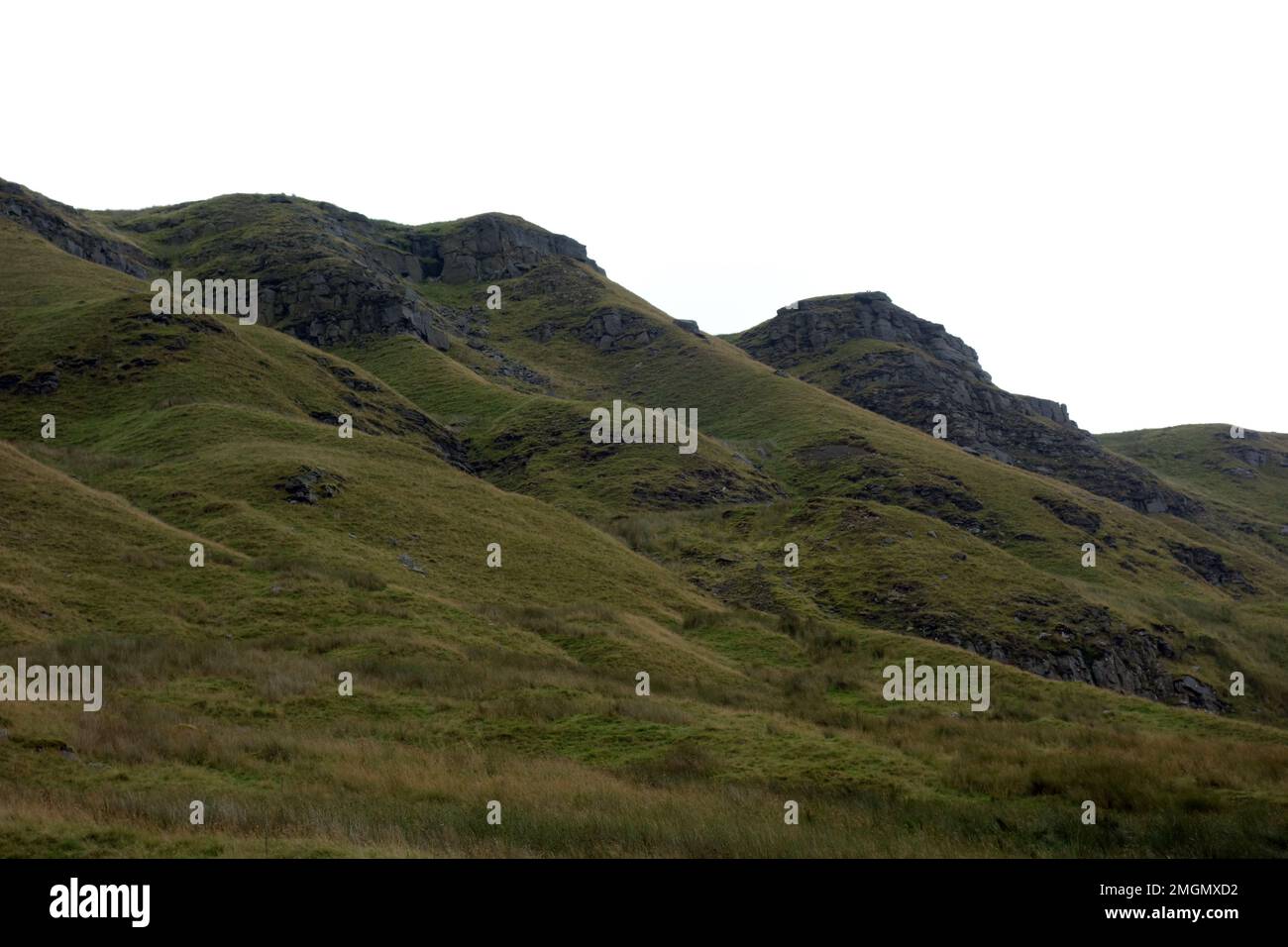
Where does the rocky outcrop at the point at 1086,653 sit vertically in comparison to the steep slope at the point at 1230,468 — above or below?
below

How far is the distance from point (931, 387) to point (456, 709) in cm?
12950

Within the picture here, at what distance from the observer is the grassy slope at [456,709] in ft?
51.0

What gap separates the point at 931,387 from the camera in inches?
5591

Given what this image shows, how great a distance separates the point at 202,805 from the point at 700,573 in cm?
4715

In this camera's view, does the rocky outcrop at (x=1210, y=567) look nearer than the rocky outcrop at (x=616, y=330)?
Yes

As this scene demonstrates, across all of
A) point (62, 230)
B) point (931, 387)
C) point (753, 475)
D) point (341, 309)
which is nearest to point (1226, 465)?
point (931, 387)

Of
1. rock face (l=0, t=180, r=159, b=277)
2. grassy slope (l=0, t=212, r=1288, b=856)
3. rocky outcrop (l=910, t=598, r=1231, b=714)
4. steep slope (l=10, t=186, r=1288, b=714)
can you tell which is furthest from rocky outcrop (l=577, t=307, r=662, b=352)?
rocky outcrop (l=910, t=598, r=1231, b=714)

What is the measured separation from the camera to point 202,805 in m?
14.6

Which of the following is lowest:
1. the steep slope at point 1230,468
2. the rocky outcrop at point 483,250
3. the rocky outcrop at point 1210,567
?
the rocky outcrop at point 1210,567

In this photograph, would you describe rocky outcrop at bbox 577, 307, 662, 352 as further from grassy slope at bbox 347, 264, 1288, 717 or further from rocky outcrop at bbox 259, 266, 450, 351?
rocky outcrop at bbox 259, 266, 450, 351

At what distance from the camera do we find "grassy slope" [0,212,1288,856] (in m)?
15.5

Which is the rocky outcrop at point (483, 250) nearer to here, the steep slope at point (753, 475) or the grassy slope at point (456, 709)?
the steep slope at point (753, 475)

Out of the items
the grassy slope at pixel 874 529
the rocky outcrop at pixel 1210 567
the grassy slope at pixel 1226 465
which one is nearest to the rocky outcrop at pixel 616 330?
the grassy slope at pixel 874 529

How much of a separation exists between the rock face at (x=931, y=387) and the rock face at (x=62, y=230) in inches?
4234
